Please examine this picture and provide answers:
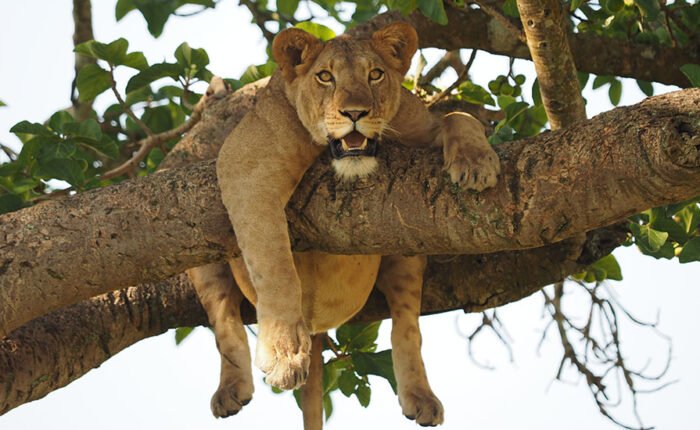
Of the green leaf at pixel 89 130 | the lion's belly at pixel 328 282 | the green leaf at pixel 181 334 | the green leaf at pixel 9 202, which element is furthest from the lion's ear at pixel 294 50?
the green leaf at pixel 181 334

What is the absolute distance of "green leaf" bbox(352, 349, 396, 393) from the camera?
4.76 meters

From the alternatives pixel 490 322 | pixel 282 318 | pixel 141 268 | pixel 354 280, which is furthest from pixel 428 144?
pixel 490 322

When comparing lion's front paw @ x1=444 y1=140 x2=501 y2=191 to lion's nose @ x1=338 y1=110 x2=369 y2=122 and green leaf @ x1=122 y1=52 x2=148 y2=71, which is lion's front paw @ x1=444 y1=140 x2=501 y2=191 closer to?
lion's nose @ x1=338 y1=110 x2=369 y2=122

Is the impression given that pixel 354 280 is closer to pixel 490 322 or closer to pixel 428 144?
pixel 428 144

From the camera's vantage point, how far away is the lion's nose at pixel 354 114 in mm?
3721

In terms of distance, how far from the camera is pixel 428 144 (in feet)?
13.3

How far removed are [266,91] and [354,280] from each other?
856mm

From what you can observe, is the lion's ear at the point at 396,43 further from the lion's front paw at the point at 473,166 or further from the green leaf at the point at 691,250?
the green leaf at the point at 691,250

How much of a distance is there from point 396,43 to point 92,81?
5.39ft

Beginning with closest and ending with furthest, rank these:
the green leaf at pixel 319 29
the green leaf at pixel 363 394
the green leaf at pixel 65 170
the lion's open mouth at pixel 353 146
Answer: the lion's open mouth at pixel 353 146, the green leaf at pixel 65 170, the green leaf at pixel 319 29, the green leaf at pixel 363 394

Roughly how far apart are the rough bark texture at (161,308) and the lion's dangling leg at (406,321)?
0.19m

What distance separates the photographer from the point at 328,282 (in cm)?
425

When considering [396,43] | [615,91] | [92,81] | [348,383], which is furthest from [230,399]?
[615,91]

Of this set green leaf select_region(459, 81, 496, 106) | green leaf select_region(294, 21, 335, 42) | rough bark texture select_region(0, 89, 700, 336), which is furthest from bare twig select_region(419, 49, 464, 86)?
rough bark texture select_region(0, 89, 700, 336)
